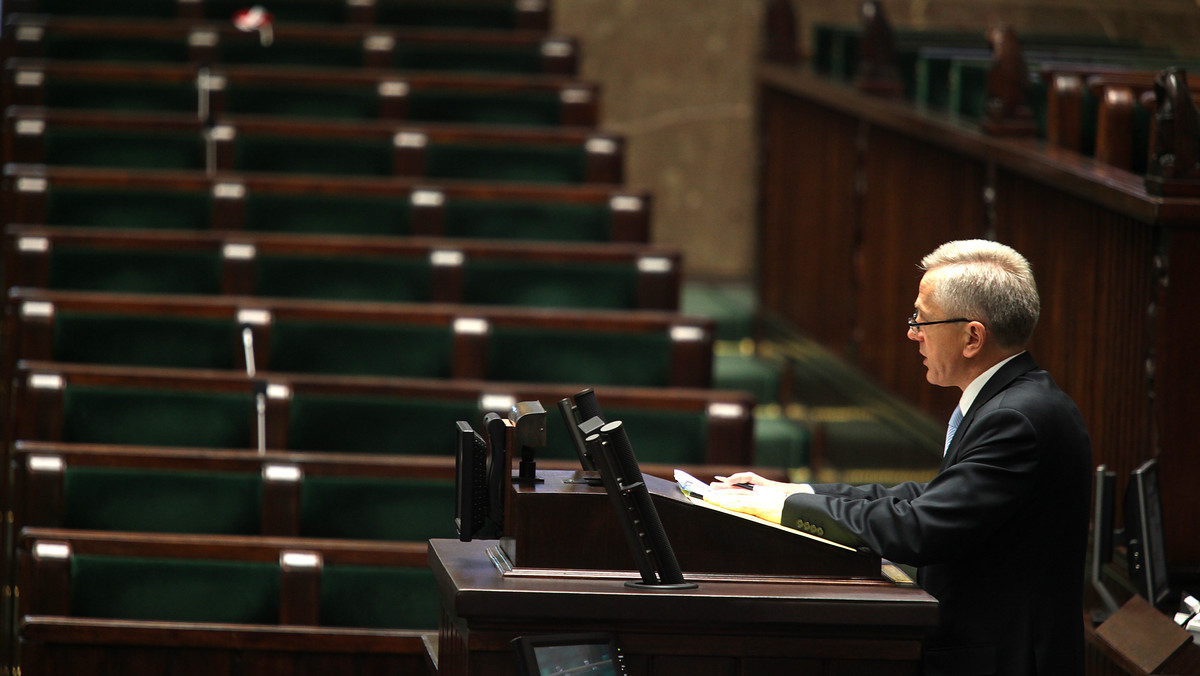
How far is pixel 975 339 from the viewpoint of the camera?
1.87 ft

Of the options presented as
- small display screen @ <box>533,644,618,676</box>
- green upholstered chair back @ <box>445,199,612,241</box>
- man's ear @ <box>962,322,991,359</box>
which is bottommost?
small display screen @ <box>533,644,618,676</box>

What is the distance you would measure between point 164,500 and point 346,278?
0.93ft

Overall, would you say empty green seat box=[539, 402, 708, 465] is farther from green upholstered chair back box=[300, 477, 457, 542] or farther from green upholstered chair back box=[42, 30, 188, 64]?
green upholstered chair back box=[42, 30, 188, 64]

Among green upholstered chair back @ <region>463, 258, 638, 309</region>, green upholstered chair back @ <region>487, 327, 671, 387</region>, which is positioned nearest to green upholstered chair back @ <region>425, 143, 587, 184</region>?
green upholstered chair back @ <region>463, 258, 638, 309</region>

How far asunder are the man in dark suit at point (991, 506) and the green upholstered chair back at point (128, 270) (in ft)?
2.40

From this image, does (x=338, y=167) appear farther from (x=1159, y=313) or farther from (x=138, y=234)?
A: (x=1159, y=313)

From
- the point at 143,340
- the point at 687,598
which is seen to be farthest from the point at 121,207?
the point at 687,598

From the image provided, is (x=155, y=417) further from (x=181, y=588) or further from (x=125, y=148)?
(x=125, y=148)

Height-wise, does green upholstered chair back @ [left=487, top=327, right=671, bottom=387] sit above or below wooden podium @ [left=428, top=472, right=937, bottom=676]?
below

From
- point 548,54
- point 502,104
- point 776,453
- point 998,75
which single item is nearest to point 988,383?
point 998,75

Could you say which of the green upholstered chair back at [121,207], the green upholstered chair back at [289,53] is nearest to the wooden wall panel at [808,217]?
the green upholstered chair back at [289,53]

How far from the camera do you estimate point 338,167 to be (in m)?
1.39

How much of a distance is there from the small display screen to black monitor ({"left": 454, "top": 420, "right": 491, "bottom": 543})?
0.24 ft

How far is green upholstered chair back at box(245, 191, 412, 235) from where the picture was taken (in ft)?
4.26
